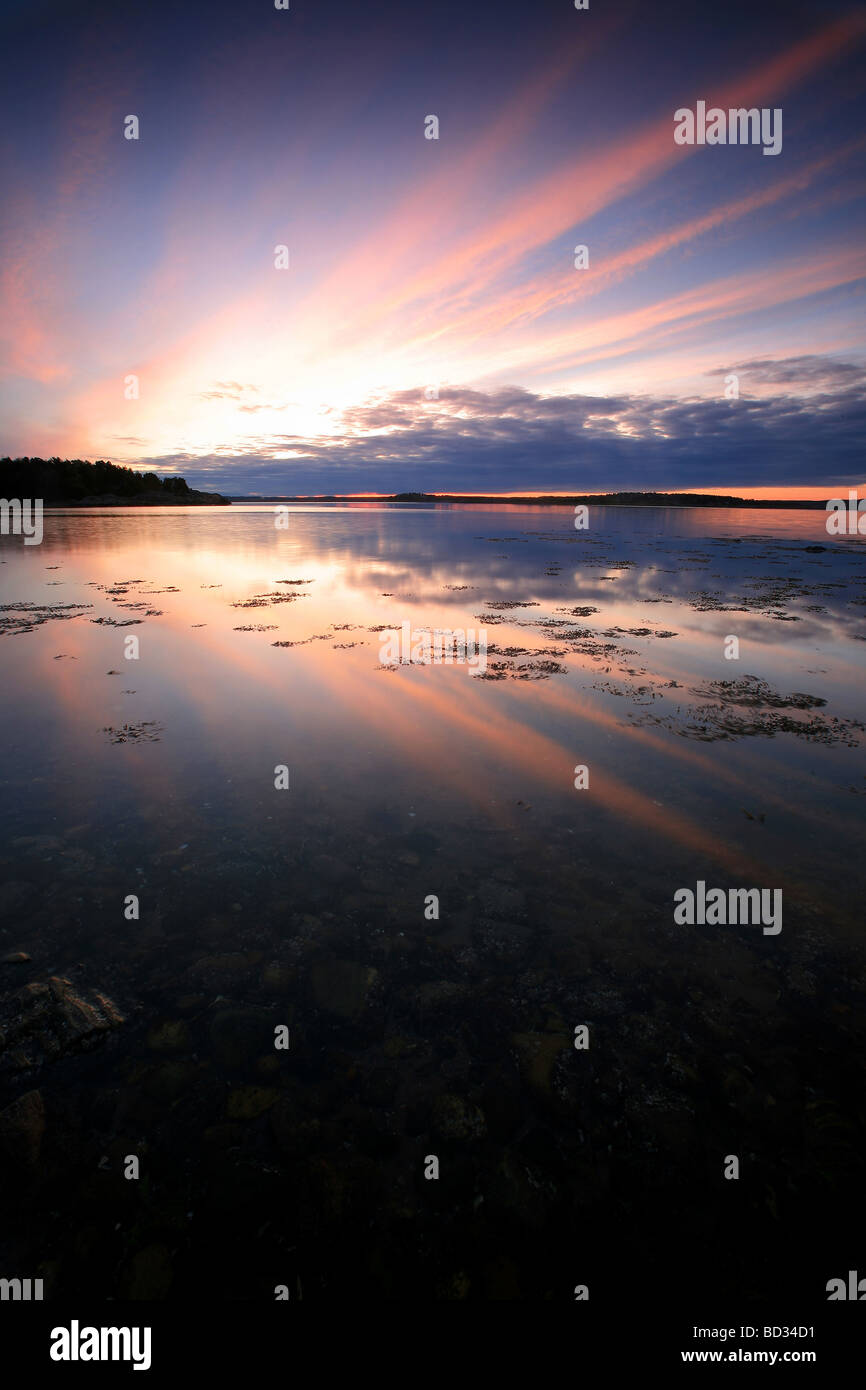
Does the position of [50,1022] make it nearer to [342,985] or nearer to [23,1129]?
[23,1129]

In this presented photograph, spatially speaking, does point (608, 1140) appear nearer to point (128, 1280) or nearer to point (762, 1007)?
point (762, 1007)

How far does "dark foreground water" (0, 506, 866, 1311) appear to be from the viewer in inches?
151

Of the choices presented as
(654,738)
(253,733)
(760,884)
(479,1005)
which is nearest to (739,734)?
(654,738)

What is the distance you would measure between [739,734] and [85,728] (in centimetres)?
1445

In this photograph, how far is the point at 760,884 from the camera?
7312 millimetres

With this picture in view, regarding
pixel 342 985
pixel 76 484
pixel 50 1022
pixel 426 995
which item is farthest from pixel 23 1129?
pixel 76 484

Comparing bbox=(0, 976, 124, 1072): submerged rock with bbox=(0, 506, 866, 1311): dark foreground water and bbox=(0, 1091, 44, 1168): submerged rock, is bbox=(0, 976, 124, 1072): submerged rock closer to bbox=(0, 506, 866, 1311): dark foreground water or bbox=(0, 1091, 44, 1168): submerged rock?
bbox=(0, 506, 866, 1311): dark foreground water

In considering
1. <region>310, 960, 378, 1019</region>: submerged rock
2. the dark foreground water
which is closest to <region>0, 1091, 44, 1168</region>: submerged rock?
the dark foreground water

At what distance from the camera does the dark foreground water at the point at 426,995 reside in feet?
12.6

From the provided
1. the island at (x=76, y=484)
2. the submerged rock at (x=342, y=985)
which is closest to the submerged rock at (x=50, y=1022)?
the submerged rock at (x=342, y=985)

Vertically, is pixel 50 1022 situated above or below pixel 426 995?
above

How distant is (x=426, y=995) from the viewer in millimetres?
5715

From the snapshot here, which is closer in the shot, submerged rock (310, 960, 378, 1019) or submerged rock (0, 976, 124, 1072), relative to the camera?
submerged rock (0, 976, 124, 1072)

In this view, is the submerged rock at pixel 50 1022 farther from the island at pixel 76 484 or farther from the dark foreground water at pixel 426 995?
the island at pixel 76 484
